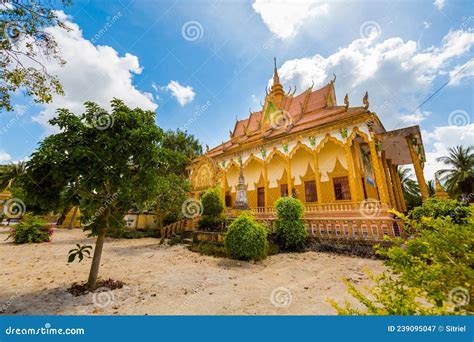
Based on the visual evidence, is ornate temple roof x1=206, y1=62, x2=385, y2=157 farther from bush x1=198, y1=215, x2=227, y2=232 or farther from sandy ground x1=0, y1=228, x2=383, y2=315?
sandy ground x1=0, y1=228, x2=383, y2=315

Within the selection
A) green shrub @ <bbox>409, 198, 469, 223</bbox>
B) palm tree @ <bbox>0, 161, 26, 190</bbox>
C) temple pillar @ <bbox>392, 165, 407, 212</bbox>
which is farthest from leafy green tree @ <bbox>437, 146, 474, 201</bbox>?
palm tree @ <bbox>0, 161, 26, 190</bbox>

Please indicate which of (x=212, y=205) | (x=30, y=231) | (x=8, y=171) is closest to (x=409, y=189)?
(x=212, y=205)

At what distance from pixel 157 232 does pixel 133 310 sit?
12.8 metres

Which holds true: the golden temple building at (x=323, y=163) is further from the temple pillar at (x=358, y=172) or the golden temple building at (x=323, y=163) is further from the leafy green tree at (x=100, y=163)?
the leafy green tree at (x=100, y=163)

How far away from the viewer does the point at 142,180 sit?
4855 millimetres

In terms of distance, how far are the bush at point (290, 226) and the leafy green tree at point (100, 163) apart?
19.6 ft

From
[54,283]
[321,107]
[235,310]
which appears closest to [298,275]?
[235,310]

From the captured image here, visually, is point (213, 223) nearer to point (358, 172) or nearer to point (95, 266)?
point (95, 266)

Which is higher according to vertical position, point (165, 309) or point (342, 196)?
point (342, 196)

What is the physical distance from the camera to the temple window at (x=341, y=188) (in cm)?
1362

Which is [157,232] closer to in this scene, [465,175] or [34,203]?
[34,203]

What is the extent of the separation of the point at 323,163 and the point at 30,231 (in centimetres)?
1847

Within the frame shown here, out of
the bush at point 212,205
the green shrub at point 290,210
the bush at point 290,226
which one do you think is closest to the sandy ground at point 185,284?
the bush at point 290,226

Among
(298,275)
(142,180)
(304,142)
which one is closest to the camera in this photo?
(142,180)
